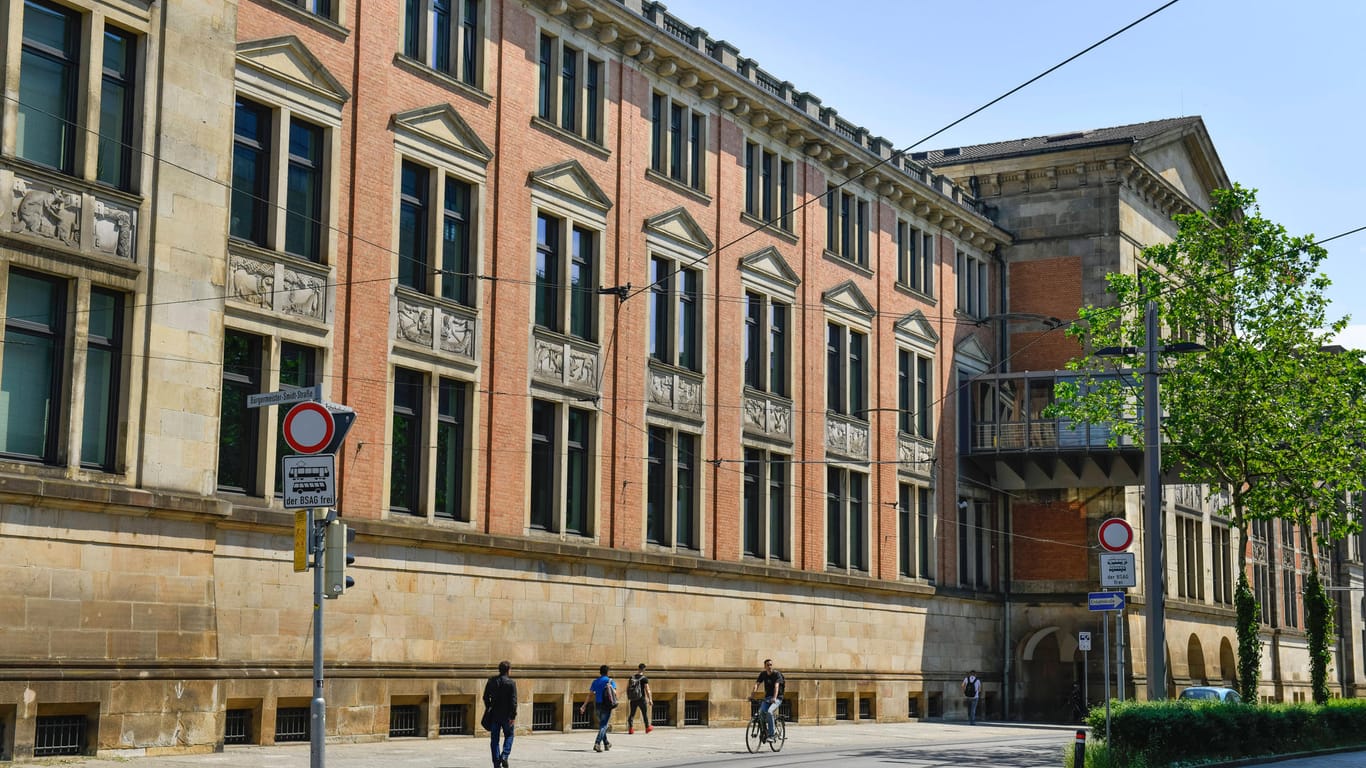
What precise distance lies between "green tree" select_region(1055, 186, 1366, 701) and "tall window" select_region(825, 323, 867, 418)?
31.7 ft

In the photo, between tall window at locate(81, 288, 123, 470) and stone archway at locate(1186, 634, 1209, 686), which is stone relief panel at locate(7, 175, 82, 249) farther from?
stone archway at locate(1186, 634, 1209, 686)

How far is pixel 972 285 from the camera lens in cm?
5375

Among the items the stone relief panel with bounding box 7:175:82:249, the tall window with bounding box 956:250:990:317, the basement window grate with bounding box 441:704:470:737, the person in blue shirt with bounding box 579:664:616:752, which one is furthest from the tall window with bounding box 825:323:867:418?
the stone relief panel with bounding box 7:175:82:249

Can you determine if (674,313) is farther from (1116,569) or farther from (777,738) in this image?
(1116,569)

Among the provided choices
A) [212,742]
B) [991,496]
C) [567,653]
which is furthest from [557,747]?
[991,496]

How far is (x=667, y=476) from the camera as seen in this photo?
36906 mm

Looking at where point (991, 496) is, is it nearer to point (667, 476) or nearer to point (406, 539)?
point (667, 476)

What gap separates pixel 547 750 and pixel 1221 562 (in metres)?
40.2

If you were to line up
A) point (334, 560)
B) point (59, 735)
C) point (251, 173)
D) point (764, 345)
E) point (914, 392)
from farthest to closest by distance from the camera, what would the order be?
point (914, 392) → point (764, 345) → point (251, 173) → point (59, 735) → point (334, 560)

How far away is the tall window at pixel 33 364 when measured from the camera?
73.5 ft

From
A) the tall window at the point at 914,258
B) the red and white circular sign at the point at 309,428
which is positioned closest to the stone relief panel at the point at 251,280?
the red and white circular sign at the point at 309,428

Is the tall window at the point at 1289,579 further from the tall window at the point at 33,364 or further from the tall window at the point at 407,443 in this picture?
the tall window at the point at 33,364

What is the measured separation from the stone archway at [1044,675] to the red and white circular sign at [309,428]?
4078 centimetres

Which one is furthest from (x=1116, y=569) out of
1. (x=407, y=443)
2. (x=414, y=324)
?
(x=414, y=324)
